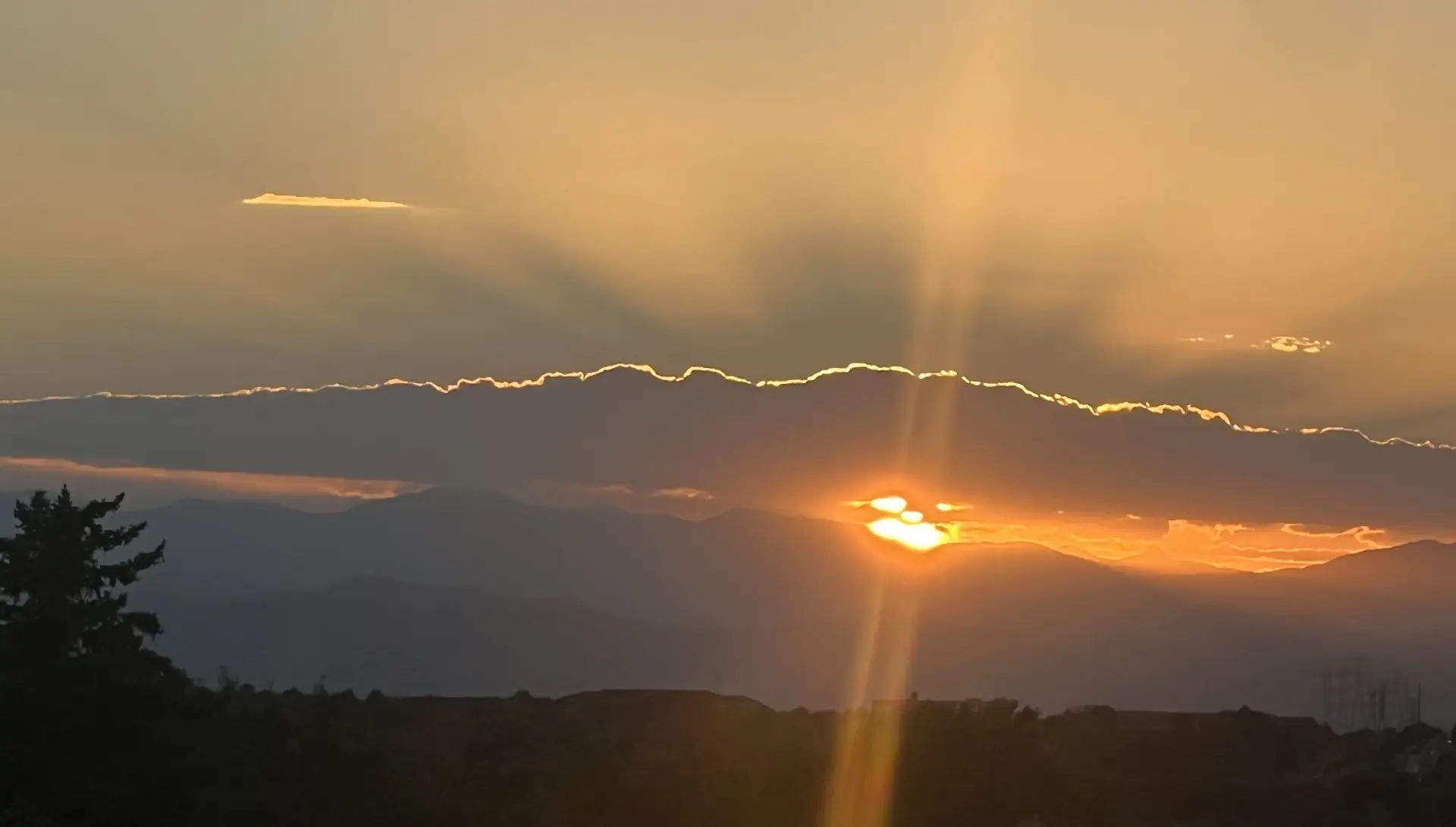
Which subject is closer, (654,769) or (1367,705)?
(654,769)

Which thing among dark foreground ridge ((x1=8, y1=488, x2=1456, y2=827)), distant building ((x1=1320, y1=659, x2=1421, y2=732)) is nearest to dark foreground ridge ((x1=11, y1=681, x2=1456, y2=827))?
dark foreground ridge ((x1=8, y1=488, x2=1456, y2=827))

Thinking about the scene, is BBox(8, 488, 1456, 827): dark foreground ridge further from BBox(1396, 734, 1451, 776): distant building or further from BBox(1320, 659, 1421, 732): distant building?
BBox(1320, 659, 1421, 732): distant building

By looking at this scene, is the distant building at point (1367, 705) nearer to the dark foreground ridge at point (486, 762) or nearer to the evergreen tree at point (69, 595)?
the dark foreground ridge at point (486, 762)

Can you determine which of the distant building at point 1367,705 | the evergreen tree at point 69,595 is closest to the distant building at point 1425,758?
the evergreen tree at point 69,595

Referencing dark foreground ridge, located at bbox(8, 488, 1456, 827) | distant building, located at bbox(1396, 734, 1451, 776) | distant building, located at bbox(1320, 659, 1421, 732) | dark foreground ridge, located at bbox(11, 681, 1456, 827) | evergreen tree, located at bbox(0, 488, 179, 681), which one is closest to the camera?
dark foreground ridge, located at bbox(8, 488, 1456, 827)

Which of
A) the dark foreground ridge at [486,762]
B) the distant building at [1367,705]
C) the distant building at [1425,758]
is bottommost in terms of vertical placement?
the dark foreground ridge at [486,762]

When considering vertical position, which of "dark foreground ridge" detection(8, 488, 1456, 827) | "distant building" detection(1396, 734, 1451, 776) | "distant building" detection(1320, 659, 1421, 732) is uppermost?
"distant building" detection(1320, 659, 1421, 732)

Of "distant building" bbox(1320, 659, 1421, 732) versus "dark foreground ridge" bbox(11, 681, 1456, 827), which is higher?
"distant building" bbox(1320, 659, 1421, 732)

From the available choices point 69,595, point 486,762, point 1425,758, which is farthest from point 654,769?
point 1425,758

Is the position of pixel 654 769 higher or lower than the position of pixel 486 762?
higher

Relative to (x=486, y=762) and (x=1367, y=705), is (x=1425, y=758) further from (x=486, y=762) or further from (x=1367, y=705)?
(x=1367, y=705)

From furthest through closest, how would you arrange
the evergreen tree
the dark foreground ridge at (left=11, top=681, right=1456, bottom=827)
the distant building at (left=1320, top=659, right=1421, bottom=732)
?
the distant building at (left=1320, top=659, right=1421, bottom=732) < the evergreen tree < the dark foreground ridge at (left=11, top=681, right=1456, bottom=827)

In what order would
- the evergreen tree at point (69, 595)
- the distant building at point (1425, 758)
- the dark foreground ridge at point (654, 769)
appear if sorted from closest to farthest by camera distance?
the dark foreground ridge at point (654, 769), the evergreen tree at point (69, 595), the distant building at point (1425, 758)

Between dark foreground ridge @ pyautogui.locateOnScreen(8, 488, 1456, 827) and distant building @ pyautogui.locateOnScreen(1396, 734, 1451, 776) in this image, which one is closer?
dark foreground ridge @ pyautogui.locateOnScreen(8, 488, 1456, 827)
